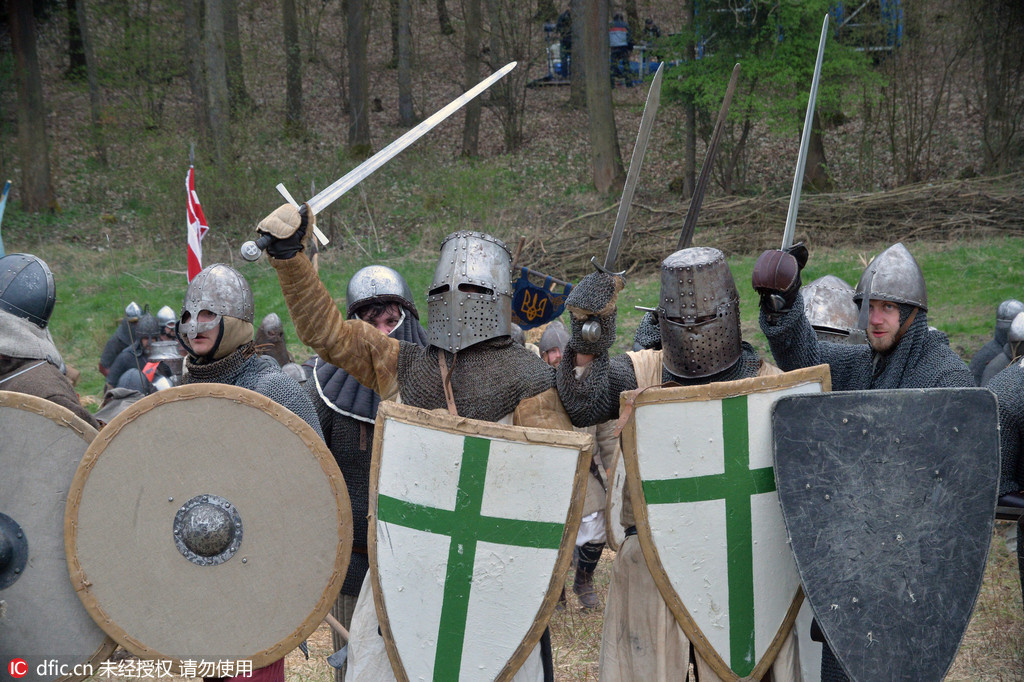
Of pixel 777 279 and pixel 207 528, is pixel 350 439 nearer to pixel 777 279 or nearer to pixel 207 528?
pixel 207 528

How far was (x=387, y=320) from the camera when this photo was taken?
366 cm

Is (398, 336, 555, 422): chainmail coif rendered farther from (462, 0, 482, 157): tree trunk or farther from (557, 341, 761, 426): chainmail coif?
(462, 0, 482, 157): tree trunk

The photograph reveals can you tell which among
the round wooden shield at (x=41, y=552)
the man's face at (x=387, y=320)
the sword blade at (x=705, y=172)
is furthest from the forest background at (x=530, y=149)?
the round wooden shield at (x=41, y=552)

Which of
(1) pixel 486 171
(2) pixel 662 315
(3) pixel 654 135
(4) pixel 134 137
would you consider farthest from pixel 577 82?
(2) pixel 662 315

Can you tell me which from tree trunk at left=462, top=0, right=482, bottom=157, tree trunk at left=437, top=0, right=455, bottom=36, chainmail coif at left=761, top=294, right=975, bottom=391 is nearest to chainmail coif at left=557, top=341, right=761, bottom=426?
chainmail coif at left=761, top=294, right=975, bottom=391

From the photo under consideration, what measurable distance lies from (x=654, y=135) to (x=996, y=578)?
11846 mm

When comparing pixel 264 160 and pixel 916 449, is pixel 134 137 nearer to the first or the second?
pixel 264 160

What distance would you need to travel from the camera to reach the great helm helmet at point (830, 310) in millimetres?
4129

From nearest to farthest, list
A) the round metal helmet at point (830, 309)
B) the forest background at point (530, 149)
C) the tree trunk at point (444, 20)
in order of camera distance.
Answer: the round metal helmet at point (830, 309) → the forest background at point (530, 149) → the tree trunk at point (444, 20)

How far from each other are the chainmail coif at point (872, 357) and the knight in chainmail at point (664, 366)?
5.5 inches

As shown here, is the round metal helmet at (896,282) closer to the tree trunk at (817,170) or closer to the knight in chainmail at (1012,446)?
the knight in chainmail at (1012,446)

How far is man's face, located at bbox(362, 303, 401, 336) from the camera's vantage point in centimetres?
365

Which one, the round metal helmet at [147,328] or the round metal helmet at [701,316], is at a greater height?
the round metal helmet at [701,316]

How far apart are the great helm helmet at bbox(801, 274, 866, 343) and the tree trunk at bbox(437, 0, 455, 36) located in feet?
51.3
